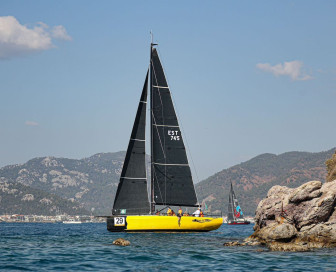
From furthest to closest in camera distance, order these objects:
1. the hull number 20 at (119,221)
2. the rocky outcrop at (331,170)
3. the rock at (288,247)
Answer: the rocky outcrop at (331,170)
the hull number 20 at (119,221)
the rock at (288,247)

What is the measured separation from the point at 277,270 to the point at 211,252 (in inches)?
310

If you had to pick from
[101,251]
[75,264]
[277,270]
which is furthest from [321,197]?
[75,264]

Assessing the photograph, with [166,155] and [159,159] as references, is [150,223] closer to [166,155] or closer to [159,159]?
[159,159]

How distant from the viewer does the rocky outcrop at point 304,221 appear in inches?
1344

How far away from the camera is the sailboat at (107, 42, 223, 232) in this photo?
47219 mm

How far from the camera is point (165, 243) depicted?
37625mm

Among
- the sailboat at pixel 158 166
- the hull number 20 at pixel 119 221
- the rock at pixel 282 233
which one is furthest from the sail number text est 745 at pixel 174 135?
the rock at pixel 282 233

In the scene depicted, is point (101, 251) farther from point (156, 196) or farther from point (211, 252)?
point (156, 196)

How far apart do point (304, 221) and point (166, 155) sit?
16268 millimetres

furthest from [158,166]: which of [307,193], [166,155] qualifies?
[307,193]

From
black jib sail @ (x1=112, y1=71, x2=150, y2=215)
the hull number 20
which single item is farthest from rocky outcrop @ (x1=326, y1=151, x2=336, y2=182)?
the hull number 20

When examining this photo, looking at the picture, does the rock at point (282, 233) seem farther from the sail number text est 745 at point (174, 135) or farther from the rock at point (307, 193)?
the sail number text est 745 at point (174, 135)

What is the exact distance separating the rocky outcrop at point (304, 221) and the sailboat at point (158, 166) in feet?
33.4

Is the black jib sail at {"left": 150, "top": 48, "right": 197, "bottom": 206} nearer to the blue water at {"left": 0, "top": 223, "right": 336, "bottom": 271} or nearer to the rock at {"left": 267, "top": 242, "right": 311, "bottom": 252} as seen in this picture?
the blue water at {"left": 0, "top": 223, "right": 336, "bottom": 271}
